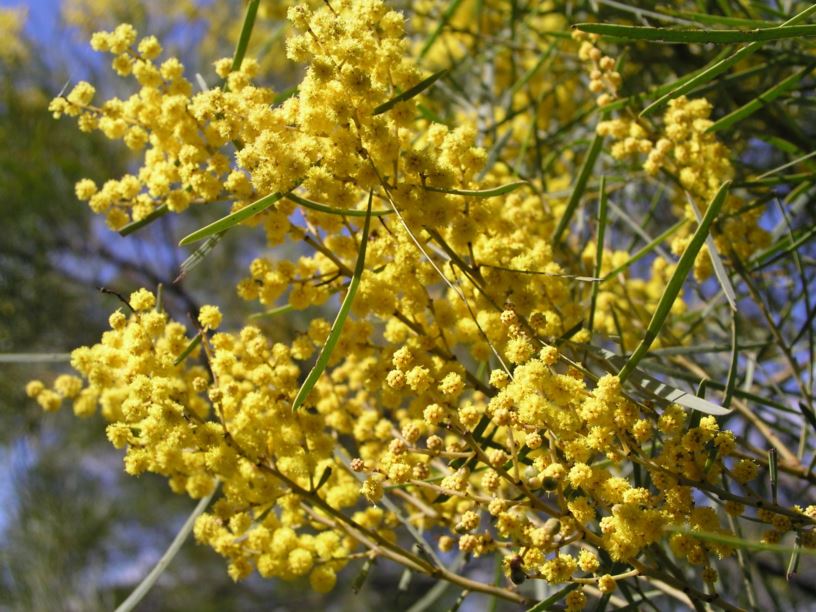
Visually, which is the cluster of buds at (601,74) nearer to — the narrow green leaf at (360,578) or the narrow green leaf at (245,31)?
the narrow green leaf at (245,31)

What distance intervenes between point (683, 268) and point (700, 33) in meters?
0.24

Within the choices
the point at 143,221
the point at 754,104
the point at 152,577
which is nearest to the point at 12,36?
the point at 143,221

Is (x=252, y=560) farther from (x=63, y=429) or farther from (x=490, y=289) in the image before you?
(x=63, y=429)

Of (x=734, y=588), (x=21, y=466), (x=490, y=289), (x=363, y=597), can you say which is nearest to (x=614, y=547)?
(x=490, y=289)

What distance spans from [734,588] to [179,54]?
2273 millimetres

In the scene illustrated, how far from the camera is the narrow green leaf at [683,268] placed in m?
0.77

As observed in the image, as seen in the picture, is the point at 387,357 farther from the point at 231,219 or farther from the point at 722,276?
the point at 722,276

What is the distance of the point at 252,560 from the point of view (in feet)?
3.82

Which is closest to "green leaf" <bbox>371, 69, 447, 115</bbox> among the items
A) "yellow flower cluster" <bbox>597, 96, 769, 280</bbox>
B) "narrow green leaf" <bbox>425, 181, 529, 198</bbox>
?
"narrow green leaf" <bbox>425, 181, 529, 198</bbox>

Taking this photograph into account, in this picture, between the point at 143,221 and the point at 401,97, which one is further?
the point at 143,221

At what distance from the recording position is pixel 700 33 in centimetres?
80

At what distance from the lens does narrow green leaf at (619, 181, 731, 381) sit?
77 centimetres

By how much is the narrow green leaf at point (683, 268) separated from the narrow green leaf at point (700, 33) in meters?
0.15

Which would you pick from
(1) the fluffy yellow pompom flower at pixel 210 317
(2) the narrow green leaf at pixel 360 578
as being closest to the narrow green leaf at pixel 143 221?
(1) the fluffy yellow pompom flower at pixel 210 317
